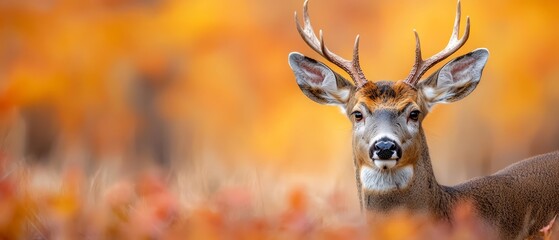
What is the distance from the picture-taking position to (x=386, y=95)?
5.72 metres

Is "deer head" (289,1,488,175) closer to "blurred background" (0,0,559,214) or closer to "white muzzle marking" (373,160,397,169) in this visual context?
"white muzzle marking" (373,160,397,169)

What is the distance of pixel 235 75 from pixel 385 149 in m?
11.7

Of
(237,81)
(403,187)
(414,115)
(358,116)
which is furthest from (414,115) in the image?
(237,81)

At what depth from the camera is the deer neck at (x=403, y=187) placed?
551cm

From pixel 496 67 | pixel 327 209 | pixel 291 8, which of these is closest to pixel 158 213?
pixel 327 209

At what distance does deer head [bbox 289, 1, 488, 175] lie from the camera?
5469 mm

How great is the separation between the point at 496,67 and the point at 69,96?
19.6 ft

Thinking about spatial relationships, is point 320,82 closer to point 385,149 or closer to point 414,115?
point 414,115

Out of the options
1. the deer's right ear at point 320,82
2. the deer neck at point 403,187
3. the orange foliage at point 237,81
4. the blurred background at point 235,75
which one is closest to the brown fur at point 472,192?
the deer neck at point 403,187

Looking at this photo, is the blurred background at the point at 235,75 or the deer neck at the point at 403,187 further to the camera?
the blurred background at the point at 235,75

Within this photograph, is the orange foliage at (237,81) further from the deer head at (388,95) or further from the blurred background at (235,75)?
the deer head at (388,95)

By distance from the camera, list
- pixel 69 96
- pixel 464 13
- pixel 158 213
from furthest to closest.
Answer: pixel 69 96
pixel 464 13
pixel 158 213

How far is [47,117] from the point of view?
17297 millimetres

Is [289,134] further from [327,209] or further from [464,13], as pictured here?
[327,209]
